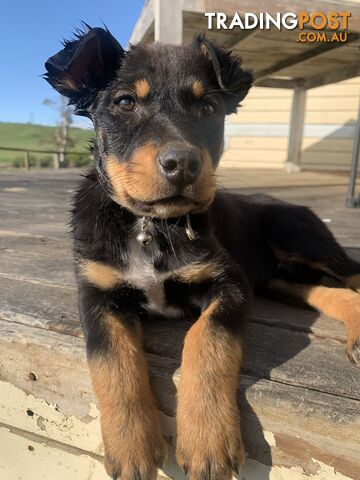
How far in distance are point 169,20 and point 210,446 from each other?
3614mm

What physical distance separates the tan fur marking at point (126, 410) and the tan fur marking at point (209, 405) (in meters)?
0.10

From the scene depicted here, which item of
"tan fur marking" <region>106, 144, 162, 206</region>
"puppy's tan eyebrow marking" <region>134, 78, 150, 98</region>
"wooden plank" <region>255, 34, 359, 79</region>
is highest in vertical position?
"wooden plank" <region>255, 34, 359, 79</region>

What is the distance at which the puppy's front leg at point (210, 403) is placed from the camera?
132 centimetres

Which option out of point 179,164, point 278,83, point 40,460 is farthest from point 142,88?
point 278,83

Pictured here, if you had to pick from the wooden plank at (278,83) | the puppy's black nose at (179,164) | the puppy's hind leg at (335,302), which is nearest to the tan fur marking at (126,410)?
the puppy's black nose at (179,164)

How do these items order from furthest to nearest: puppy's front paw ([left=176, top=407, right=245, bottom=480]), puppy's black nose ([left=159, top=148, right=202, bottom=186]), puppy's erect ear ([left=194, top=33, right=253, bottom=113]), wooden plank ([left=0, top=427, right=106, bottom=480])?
puppy's erect ear ([left=194, top=33, right=253, bottom=113]) → wooden plank ([left=0, top=427, right=106, bottom=480]) → puppy's black nose ([left=159, top=148, right=202, bottom=186]) → puppy's front paw ([left=176, top=407, right=245, bottom=480])

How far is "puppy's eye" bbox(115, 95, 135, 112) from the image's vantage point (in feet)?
6.97

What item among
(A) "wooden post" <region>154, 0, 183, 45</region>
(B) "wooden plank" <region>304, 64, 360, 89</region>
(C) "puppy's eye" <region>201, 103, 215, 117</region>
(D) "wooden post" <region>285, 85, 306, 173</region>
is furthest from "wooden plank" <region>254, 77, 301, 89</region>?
(C) "puppy's eye" <region>201, 103, 215, 117</region>

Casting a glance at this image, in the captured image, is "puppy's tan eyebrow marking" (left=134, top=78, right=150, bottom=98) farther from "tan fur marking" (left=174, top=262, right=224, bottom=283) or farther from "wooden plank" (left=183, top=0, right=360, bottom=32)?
"wooden plank" (left=183, top=0, right=360, bottom=32)

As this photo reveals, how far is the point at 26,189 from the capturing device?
297 inches

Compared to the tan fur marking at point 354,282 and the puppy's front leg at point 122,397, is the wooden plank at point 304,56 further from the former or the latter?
the puppy's front leg at point 122,397

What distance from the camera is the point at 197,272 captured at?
194cm

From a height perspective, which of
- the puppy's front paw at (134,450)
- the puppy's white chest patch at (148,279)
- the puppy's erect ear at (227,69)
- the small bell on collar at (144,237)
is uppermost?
the puppy's erect ear at (227,69)

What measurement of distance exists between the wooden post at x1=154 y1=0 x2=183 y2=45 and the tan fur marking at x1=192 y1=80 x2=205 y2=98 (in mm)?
1942
